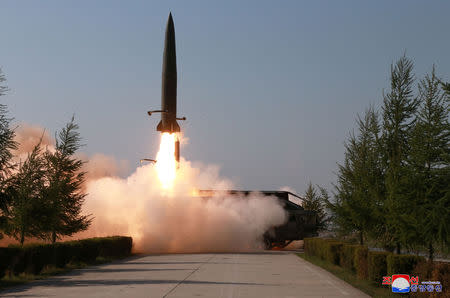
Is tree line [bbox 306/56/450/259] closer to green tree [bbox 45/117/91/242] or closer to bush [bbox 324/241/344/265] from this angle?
bush [bbox 324/241/344/265]

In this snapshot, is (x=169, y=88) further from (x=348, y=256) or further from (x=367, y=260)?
(x=367, y=260)

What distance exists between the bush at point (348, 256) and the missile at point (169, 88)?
72.1 ft

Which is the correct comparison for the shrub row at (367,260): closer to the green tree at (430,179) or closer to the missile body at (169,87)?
the green tree at (430,179)

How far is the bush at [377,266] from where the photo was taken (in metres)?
19.1

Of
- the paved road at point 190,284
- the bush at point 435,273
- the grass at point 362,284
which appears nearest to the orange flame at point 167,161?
the paved road at point 190,284

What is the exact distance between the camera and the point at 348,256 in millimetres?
25438

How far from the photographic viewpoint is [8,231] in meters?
30.8

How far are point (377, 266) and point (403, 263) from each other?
2.57 m

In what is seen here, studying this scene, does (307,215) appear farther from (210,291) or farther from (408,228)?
(210,291)

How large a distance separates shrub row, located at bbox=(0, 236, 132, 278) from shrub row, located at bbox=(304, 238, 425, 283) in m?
12.6

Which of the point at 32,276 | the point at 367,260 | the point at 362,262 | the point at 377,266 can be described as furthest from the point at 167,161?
the point at 377,266

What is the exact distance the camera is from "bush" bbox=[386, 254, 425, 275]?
16547 millimetres

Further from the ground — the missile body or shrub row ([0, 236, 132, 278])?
the missile body

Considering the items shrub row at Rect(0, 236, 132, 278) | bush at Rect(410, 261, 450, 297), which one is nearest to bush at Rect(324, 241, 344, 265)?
shrub row at Rect(0, 236, 132, 278)
